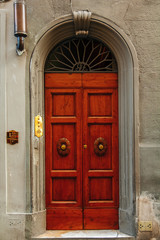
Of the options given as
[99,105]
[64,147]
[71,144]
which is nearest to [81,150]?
[71,144]

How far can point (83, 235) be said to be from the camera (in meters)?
5.11

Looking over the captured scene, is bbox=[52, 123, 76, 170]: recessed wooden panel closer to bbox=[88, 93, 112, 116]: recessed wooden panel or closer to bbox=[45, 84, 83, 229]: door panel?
bbox=[45, 84, 83, 229]: door panel

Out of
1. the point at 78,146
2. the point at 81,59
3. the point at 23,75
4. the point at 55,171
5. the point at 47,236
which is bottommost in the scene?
the point at 47,236

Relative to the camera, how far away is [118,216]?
17.6 ft

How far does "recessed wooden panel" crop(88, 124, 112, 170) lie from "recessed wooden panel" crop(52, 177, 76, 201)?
18.4 inches

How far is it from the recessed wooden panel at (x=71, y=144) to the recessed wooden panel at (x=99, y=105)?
472mm

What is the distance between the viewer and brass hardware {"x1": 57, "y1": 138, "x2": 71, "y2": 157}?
5.40 metres

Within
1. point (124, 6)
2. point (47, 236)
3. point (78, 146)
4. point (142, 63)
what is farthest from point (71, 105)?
point (47, 236)

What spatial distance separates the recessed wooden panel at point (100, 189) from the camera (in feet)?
17.8

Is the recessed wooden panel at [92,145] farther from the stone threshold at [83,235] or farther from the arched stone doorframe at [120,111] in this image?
the stone threshold at [83,235]

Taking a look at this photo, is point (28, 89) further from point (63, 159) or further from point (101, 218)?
point (101, 218)

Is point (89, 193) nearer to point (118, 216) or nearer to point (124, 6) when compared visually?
point (118, 216)

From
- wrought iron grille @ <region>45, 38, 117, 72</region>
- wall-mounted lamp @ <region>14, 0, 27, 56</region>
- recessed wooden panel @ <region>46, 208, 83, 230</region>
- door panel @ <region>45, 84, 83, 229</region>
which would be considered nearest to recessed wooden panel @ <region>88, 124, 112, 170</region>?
door panel @ <region>45, 84, 83, 229</region>

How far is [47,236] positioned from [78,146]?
1.60 m
